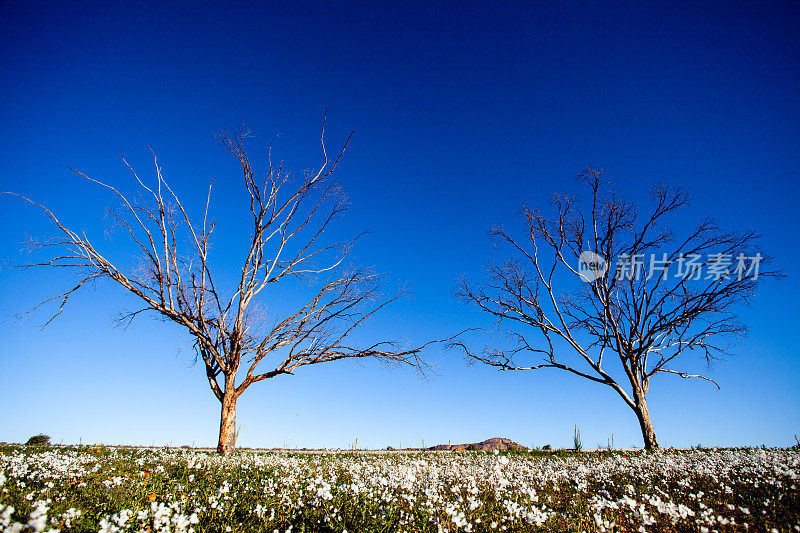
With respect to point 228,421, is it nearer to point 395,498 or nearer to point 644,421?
point 395,498

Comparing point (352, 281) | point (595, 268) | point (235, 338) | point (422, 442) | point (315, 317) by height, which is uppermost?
point (595, 268)

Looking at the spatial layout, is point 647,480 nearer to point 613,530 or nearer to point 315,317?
point 613,530

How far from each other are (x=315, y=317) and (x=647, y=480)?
13.3m

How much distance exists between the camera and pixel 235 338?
599 inches

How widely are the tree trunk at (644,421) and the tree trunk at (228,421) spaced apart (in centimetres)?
1672

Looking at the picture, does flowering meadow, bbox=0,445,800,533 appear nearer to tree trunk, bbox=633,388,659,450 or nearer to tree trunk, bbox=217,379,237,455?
tree trunk, bbox=217,379,237,455

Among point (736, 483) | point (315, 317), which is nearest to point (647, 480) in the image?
point (736, 483)

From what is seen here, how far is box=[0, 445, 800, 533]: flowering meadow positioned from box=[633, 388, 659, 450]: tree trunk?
9394 millimetres

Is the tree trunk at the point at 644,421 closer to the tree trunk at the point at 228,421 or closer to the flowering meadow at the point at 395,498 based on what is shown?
the flowering meadow at the point at 395,498

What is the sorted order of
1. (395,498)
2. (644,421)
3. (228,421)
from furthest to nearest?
(644,421), (228,421), (395,498)

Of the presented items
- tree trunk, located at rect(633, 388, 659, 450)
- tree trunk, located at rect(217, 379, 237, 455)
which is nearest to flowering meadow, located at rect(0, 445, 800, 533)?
tree trunk, located at rect(217, 379, 237, 455)

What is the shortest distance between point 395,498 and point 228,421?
11.1 metres

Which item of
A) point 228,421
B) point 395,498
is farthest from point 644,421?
point 228,421

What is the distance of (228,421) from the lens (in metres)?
14.3
